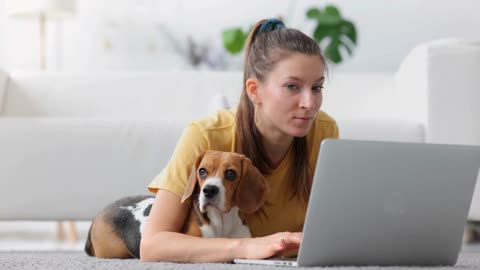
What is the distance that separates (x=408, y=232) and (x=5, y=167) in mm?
1752

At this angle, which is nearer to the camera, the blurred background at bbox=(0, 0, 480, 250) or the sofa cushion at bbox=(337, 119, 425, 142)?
the sofa cushion at bbox=(337, 119, 425, 142)

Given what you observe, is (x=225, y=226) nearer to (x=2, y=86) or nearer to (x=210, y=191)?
(x=210, y=191)

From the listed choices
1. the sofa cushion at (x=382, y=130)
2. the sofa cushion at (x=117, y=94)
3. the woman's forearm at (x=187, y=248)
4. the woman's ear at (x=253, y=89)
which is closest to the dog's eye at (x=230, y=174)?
the woman's forearm at (x=187, y=248)

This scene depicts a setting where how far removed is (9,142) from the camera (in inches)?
109

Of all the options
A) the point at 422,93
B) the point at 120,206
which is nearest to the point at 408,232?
the point at 120,206

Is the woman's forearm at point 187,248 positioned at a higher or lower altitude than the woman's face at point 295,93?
lower

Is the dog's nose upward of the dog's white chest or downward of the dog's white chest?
upward

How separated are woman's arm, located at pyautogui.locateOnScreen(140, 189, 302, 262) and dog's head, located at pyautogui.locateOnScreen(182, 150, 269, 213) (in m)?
0.05

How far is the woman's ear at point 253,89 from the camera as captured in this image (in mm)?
1702

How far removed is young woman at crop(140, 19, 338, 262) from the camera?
1565 millimetres

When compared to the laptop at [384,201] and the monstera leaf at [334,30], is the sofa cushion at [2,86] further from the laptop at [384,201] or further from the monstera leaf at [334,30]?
the laptop at [384,201]

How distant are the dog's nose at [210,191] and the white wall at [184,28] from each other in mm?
3485

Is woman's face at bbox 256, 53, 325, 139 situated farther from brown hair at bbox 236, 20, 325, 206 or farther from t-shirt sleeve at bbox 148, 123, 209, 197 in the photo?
t-shirt sleeve at bbox 148, 123, 209, 197

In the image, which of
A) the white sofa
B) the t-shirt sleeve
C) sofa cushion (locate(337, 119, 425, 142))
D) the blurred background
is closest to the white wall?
the blurred background
